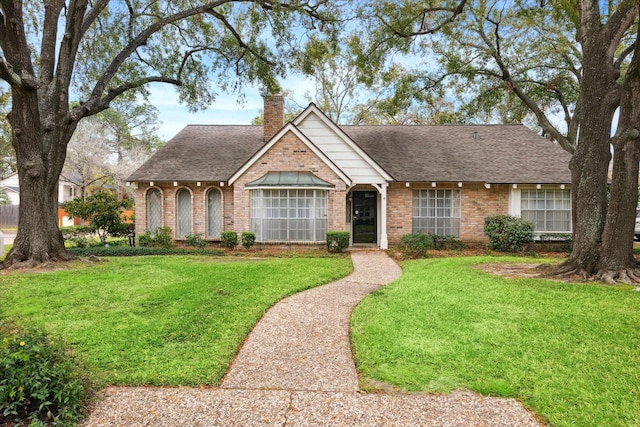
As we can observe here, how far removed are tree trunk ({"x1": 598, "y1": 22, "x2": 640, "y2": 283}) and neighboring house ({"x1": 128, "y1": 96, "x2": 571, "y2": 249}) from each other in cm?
682

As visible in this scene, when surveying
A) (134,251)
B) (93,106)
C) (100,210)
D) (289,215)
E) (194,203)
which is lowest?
(134,251)

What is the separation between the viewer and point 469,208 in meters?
15.7

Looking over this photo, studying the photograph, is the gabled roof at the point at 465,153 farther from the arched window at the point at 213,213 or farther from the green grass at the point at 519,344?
the green grass at the point at 519,344

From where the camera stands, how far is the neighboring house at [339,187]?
14430mm

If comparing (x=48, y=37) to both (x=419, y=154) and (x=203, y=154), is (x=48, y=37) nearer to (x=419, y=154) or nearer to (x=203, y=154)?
(x=203, y=154)

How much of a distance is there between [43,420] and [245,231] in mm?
11520

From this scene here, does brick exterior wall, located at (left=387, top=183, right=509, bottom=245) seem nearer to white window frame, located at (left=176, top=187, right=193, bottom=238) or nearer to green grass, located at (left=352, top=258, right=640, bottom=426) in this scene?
green grass, located at (left=352, top=258, right=640, bottom=426)

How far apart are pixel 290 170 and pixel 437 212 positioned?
646cm

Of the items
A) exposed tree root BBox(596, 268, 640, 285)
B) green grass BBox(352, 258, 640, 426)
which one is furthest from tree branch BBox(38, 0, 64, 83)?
exposed tree root BBox(596, 268, 640, 285)

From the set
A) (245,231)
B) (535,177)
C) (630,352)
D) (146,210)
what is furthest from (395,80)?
(630,352)

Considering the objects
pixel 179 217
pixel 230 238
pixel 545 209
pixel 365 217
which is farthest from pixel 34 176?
pixel 545 209

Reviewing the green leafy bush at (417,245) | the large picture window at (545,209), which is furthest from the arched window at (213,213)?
the large picture window at (545,209)

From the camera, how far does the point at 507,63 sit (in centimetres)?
1744

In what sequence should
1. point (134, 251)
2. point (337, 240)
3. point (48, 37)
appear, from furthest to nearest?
1. point (134, 251)
2. point (337, 240)
3. point (48, 37)
